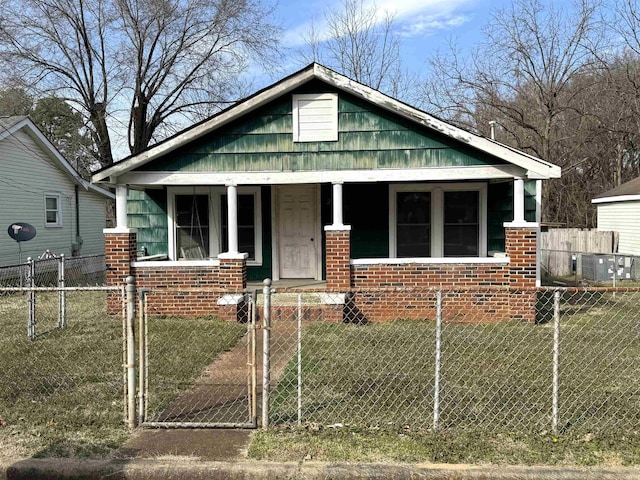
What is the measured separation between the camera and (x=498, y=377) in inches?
231

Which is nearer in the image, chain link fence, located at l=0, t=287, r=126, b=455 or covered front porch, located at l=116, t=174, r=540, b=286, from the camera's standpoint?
chain link fence, located at l=0, t=287, r=126, b=455

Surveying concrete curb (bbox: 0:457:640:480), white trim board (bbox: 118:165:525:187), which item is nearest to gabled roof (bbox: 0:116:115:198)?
white trim board (bbox: 118:165:525:187)

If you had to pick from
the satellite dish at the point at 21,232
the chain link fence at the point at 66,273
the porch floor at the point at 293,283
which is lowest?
the chain link fence at the point at 66,273

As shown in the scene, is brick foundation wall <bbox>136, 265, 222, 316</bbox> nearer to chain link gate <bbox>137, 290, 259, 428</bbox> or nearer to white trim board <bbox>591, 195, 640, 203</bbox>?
chain link gate <bbox>137, 290, 259, 428</bbox>

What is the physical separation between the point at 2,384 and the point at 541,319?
325 inches

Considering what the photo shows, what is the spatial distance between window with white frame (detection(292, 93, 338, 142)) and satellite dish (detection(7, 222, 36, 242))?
11620 millimetres

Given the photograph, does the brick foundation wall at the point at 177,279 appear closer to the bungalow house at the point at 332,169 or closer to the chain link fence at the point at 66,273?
the bungalow house at the point at 332,169

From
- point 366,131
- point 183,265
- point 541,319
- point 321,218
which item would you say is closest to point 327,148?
point 366,131

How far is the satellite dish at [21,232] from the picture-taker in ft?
55.4

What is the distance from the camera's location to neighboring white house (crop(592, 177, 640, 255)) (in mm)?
20500

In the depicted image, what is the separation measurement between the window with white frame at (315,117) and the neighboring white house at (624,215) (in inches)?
613

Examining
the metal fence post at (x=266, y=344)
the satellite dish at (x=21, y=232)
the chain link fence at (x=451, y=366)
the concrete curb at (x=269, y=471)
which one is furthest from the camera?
the satellite dish at (x=21, y=232)

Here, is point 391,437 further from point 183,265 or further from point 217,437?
point 183,265

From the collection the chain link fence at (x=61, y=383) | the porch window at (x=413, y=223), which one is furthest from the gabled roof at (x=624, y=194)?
the chain link fence at (x=61, y=383)
